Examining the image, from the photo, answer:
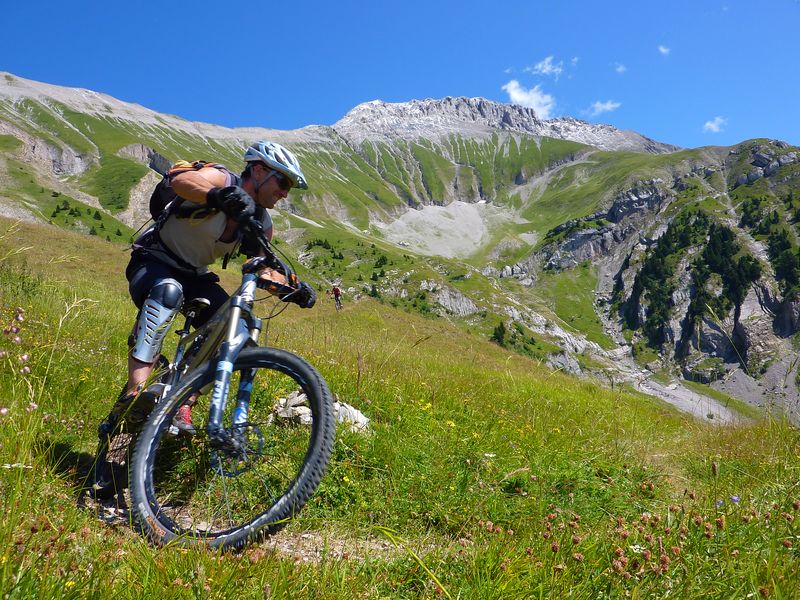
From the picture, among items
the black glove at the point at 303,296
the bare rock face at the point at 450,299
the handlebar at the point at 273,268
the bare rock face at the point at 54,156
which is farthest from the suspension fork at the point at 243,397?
the bare rock face at the point at 54,156

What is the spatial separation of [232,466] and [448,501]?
1787 millimetres

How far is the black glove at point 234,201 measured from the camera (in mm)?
3789

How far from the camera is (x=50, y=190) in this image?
122 meters

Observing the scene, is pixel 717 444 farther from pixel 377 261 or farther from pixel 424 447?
pixel 377 261

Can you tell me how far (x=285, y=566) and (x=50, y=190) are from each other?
499 feet

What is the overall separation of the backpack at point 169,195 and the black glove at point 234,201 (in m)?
0.55

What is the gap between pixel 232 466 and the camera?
3650mm

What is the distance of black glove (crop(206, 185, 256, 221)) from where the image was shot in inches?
149

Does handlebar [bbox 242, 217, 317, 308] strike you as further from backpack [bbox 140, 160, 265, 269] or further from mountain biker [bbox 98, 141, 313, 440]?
backpack [bbox 140, 160, 265, 269]

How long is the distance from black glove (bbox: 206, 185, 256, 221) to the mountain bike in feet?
0.47

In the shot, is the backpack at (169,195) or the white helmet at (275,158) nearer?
the backpack at (169,195)

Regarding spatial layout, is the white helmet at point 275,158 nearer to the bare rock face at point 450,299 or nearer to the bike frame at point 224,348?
the bike frame at point 224,348

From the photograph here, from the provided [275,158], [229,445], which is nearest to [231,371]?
[229,445]

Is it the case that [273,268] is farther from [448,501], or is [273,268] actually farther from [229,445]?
[448,501]
